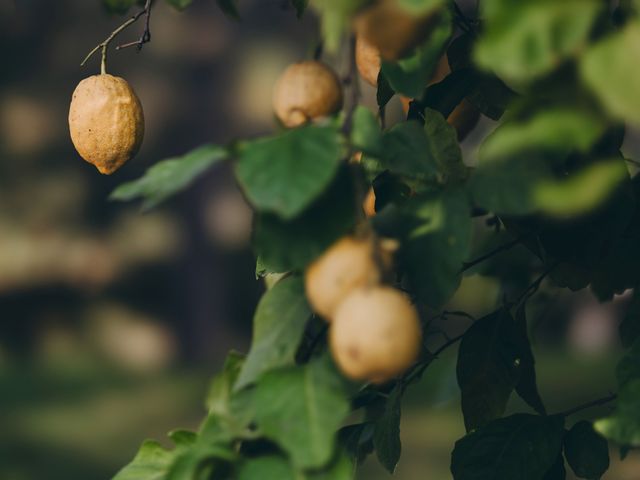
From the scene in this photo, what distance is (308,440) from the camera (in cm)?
67

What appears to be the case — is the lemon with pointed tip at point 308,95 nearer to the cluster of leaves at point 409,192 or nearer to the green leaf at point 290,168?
the cluster of leaves at point 409,192

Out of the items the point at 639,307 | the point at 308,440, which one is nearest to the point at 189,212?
the point at 639,307

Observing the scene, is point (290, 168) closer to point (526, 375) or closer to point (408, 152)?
point (408, 152)

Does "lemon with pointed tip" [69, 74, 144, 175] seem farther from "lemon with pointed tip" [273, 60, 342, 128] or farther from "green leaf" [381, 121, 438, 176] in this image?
"green leaf" [381, 121, 438, 176]

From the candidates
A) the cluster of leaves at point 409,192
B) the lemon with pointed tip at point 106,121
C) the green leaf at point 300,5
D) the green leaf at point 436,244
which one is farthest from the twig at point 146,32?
the green leaf at point 436,244

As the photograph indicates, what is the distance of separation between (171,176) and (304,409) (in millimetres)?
173

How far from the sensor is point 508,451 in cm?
105

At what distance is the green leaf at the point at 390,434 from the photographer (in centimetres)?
104

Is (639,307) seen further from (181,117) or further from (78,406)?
(181,117)

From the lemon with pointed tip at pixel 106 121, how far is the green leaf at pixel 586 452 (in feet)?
1.78

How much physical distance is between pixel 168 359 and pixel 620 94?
236 inches

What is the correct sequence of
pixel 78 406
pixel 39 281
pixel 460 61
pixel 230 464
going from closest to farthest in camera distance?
1. pixel 230 464
2. pixel 460 61
3. pixel 78 406
4. pixel 39 281

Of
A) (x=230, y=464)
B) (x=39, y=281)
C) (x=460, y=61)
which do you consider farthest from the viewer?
(x=39, y=281)

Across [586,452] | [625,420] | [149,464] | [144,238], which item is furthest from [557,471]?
[144,238]
